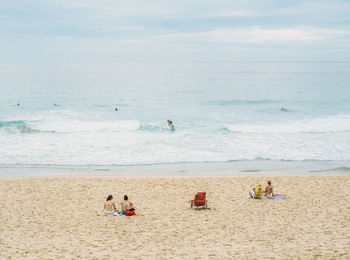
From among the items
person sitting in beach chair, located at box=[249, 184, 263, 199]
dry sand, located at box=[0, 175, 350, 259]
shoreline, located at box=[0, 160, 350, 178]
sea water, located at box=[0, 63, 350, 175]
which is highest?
sea water, located at box=[0, 63, 350, 175]

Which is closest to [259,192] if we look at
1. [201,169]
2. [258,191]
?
[258,191]

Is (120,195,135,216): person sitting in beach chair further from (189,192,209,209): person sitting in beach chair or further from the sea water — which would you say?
the sea water

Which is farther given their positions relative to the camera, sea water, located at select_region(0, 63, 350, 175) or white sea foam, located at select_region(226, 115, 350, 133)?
white sea foam, located at select_region(226, 115, 350, 133)

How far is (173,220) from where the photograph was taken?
448 inches

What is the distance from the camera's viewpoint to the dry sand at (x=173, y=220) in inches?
345

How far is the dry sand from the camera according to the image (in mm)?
8766

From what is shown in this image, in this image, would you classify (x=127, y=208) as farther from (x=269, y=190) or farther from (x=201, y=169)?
(x=201, y=169)

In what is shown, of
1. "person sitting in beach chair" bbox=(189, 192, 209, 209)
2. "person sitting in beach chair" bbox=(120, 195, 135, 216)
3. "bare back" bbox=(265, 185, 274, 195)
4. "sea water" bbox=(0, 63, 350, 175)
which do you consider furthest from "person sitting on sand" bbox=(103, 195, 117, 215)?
"sea water" bbox=(0, 63, 350, 175)

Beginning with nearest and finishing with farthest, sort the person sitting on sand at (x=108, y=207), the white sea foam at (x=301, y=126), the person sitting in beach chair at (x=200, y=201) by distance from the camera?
the person sitting on sand at (x=108, y=207), the person sitting in beach chair at (x=200, y=201), the white sea foam at (x=301, y=126)

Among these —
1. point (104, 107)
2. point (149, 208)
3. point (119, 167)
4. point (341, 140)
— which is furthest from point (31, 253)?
point (104, 107)

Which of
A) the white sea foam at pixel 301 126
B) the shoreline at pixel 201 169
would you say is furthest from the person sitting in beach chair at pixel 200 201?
the white sea foam at pixel 301 126

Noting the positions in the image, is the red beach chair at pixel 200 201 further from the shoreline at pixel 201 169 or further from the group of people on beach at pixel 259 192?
the shoreline at pixel 201 169

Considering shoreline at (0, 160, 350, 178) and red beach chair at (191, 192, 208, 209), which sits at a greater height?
shoreline at (0, 160, 350, 178)

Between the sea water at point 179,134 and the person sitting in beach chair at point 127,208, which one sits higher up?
the sea water at point 179,134
